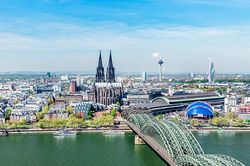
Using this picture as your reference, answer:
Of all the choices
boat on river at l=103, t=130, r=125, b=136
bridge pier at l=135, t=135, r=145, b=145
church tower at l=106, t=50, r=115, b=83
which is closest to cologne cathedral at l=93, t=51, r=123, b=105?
church tower at l=106, t=50, r=115, b=83

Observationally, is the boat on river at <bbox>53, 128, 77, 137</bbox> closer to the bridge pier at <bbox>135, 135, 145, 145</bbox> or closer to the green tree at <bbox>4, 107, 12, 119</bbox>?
the bridge pier at <bbox>135, 135, 145, 145</bbox>

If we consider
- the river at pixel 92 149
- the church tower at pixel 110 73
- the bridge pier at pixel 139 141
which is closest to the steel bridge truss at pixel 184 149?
the river at pixel 92 149

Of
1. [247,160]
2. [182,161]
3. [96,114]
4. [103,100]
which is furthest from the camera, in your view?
[103,100]

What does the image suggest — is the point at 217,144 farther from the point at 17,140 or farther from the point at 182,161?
the point at 17,140

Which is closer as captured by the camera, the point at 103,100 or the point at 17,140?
the point at 17,140

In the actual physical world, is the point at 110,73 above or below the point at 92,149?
above

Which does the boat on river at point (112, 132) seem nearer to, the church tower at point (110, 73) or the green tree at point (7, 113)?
the green tree at point (7, 113)

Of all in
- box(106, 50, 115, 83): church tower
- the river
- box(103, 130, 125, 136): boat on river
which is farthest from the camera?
box(106, 50, 115, 83): church tower

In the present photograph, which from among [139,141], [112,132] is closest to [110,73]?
[112,132]

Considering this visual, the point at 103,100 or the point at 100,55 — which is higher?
the point at 100,55

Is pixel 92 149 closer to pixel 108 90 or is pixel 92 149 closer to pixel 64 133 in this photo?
pixel 64 133

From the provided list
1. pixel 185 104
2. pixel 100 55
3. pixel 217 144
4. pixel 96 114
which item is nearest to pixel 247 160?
pixel 217 144
